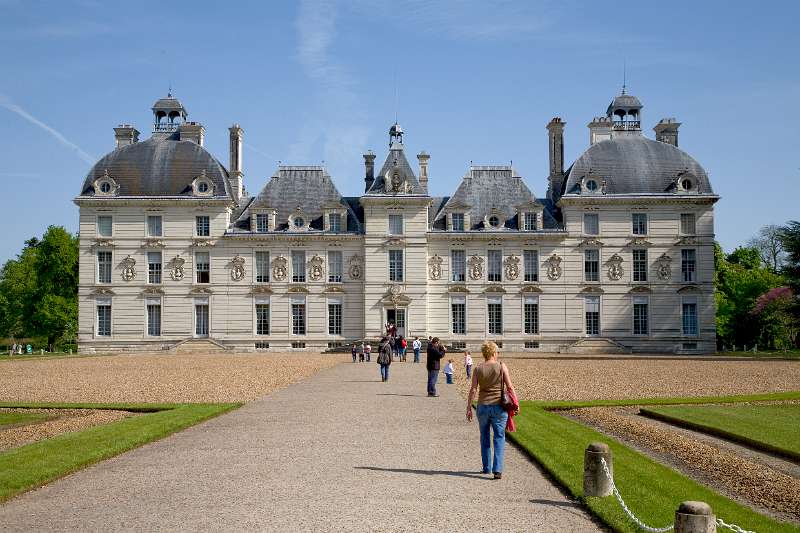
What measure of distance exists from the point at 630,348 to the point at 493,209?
42.0 feet

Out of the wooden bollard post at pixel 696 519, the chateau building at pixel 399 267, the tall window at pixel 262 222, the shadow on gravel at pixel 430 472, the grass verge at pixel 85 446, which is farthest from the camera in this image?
the tall window at pixel 262 222

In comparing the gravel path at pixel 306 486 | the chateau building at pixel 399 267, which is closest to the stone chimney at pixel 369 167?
the chateau building at pixel 399 267

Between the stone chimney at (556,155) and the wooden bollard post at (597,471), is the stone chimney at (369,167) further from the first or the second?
the wooden bollard post at (597,471)

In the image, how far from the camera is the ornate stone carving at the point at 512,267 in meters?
54.2

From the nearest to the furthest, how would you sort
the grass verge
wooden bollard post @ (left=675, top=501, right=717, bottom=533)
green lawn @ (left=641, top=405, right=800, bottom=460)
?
wooden bollard post @ (left=675, top=501, right=717, bottom=533), the grass verge, green lawn @ (left=641, top=405, right=800, bottom=460)

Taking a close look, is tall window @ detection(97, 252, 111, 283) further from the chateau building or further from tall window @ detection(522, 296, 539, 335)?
tall window @ detection(522, 296, 539, 335)

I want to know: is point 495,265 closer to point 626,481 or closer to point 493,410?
point 493,410

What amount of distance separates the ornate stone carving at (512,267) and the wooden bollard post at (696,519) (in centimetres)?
4743

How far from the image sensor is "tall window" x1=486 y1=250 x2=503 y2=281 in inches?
2144

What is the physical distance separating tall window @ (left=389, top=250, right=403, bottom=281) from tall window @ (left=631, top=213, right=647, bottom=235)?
51.4 ft

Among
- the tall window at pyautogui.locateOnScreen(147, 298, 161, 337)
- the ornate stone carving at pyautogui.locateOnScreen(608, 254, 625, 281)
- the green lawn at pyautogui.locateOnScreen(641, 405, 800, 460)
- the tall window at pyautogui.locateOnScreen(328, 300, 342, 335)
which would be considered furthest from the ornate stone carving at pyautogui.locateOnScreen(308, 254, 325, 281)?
the green lawn at pyautogui.locateOnScreen(641, 405, 800, 460)

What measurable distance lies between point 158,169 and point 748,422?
45794 mm

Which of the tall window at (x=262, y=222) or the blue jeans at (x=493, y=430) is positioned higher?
the tall window at (x=262, y=222)

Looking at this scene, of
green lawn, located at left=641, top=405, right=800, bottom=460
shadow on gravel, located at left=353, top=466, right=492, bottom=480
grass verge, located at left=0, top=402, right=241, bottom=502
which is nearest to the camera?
grass verge, located at left=0, top=402, right=241, bottom=502
